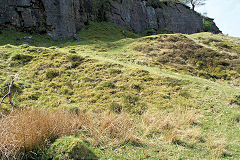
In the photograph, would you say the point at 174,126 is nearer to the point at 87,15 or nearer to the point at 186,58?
the point at 186,58

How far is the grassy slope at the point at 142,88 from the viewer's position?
6.02 m

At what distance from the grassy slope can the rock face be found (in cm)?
450

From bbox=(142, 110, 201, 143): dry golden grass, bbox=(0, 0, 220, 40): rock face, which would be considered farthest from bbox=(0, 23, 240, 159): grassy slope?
bbox=(0, 0, 220, 40): rock face

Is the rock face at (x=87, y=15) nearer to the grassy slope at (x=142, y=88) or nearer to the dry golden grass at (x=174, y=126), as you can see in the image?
the grassy slope at (x=142, y=88)

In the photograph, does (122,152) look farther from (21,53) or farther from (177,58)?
(177,58)

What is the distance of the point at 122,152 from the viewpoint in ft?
17.0

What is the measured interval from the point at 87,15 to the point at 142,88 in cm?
2638

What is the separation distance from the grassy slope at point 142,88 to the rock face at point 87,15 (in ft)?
14.8

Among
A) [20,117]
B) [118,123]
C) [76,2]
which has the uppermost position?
[76,2]

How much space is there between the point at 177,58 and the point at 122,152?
1688cm

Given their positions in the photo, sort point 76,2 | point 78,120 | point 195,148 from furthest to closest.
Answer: point 76,2 < point 78,120 < point 195,148

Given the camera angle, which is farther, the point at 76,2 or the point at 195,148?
the point at 76,2

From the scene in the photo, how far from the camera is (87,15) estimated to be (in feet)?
109

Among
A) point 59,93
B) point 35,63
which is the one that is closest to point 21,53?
point 35,63
